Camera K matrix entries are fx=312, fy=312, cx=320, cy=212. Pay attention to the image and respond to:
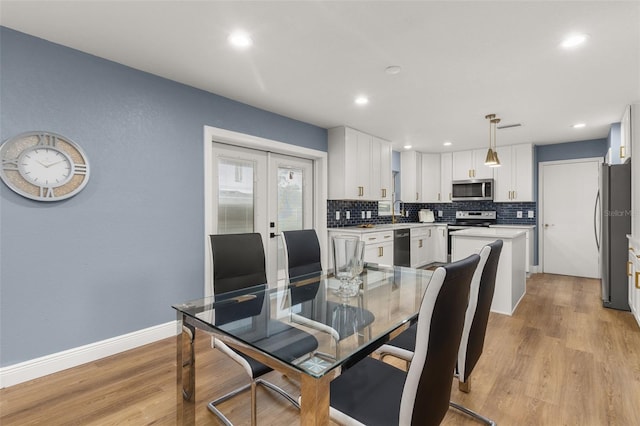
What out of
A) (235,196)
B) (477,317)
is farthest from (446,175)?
(477,317)

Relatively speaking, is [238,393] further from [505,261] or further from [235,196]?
[505,261]

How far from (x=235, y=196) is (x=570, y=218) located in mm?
5587

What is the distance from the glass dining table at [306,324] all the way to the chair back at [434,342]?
0.24 metres

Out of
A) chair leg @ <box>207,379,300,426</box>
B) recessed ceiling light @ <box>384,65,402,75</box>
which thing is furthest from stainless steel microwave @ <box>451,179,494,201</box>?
chair leg @ <box>207,379,300,426</box>

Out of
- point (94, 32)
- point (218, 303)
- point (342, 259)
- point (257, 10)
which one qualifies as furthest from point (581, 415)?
point (94, 32)

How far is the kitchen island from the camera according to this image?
3418 millimetres

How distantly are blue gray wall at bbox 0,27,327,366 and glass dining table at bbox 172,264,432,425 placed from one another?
1.24 m

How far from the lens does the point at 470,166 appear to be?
6016 mm

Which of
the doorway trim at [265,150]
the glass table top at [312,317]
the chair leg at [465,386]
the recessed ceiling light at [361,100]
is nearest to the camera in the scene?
the glass table top at [312,317]

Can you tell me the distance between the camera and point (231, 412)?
1815 mm

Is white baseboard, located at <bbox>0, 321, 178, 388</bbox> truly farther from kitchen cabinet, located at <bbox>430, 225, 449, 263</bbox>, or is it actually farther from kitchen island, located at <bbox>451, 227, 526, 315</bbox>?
kitchen cabinet, located at <bbox>430, 225, 449, 263</bbox>

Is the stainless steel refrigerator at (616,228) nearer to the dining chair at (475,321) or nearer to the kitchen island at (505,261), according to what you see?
the kitchen island at (505,261)

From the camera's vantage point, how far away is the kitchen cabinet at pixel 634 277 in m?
2.88

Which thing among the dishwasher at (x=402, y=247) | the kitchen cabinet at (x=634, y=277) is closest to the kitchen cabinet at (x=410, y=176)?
the dishwasher at (x=402, y=247)
